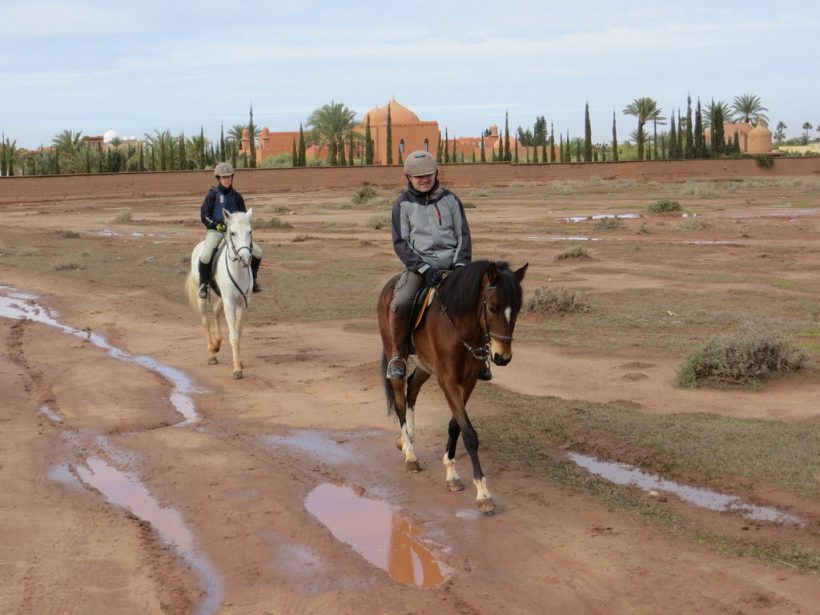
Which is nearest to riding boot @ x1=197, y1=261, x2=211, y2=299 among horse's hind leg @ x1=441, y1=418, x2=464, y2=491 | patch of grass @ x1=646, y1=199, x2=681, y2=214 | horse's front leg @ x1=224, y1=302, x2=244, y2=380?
horse's front leg @ x1=224, y1=302, x2=244, y2=380

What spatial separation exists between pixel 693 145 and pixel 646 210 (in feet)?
134

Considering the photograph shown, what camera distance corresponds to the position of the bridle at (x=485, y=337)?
23.5 ft

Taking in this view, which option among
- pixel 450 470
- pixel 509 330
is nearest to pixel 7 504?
pixel 450 470

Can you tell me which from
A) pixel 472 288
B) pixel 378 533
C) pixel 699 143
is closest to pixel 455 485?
pixel 378 533

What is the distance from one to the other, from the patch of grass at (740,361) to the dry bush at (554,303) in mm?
5366

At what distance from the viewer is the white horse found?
13.1 m

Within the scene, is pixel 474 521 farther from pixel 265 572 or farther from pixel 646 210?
pixel 646 210

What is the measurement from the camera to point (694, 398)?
36.1 feet

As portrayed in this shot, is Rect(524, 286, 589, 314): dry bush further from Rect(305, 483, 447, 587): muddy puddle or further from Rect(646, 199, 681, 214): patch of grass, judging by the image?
Rect(646, 199, 681, 214): patch of grass

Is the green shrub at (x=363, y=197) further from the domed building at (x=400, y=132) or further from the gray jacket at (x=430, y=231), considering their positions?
the gray jacket at (x=430, y=231)

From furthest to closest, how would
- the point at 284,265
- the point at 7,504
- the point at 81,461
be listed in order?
1. the point at 284,265
2. the point at 81,461
3. the point at 7,504

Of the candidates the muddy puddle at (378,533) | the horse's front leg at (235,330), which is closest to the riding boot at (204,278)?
the horse's front leg at (235,330)

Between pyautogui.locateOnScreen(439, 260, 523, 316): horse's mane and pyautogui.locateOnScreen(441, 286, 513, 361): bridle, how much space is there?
2.7 inches

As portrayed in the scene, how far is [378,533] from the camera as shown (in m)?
7.12
